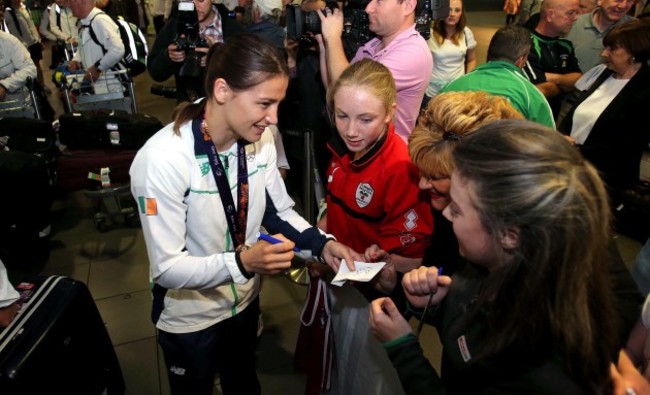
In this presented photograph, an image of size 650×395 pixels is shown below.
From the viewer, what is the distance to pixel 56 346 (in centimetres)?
178

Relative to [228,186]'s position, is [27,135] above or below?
below

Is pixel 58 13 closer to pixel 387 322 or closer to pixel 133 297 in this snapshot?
pixel 133 297

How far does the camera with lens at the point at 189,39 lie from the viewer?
271cm

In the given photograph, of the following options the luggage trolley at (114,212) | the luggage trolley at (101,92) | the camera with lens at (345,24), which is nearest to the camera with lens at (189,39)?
the camera with lens at (345,24)

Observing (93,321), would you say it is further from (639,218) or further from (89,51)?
(639,218)

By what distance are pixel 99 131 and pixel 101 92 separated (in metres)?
0.91

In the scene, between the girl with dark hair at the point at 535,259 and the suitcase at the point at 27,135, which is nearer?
the girl with dark hair at the point at 535,259

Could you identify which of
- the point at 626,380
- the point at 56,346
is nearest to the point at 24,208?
the point at 56,346

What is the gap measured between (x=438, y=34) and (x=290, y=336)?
9.36 ft

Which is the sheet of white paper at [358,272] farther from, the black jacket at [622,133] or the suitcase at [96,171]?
the suitcase at [96,171]

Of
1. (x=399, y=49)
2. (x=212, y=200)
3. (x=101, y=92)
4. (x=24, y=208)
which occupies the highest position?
(x=399, y=49)

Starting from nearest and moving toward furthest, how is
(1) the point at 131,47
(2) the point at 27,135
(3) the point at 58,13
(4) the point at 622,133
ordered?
(4) the point at 622,133
(2) the point at 27,135
(1) the point at 131,47
(3) the point at 58,13

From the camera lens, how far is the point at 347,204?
1.85 metres

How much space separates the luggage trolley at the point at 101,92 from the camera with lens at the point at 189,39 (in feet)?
5.00
